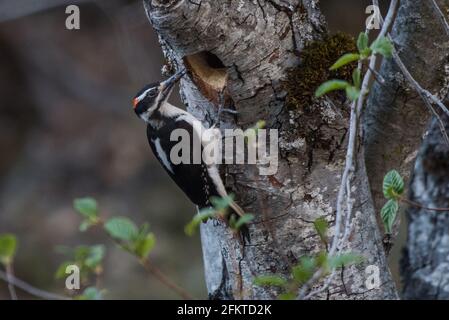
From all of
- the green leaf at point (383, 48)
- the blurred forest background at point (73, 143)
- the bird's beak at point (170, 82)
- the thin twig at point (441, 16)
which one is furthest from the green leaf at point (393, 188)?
the blurred forest background at point (73, 143)

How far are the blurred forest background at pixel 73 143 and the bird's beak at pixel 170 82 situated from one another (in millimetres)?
4384

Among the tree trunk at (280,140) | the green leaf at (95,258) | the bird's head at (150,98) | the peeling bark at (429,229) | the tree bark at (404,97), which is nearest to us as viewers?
the green leaf at (95,258)

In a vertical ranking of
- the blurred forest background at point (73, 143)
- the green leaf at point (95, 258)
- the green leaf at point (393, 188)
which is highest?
the blurred forest background at point (73, 143)

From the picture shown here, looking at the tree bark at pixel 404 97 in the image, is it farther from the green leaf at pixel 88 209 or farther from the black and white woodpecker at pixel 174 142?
the green leaf at pixel 88 209

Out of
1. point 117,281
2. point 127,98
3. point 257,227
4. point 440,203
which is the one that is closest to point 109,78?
point 127,98

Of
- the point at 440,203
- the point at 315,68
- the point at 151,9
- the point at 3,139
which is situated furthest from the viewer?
the point at 3,139

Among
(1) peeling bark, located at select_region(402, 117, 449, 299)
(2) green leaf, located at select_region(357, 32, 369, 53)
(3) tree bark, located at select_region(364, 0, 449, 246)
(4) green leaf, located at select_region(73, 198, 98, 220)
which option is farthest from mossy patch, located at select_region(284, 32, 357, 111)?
(1) peeling bark, located at select_region(402, 117, 449, 299)

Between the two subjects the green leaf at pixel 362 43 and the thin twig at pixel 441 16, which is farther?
the thin twig at pixel 441 16

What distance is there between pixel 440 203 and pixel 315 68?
1.40m

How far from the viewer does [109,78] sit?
818 cm

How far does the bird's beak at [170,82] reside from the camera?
113 inches

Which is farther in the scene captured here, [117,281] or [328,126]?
[117,281]

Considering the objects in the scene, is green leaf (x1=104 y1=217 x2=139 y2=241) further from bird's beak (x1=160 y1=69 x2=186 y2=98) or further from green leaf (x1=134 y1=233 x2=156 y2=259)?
bird's beak (x1=160 y1=69 x2=186 y2=98)

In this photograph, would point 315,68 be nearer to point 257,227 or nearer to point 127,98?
point 257,227
